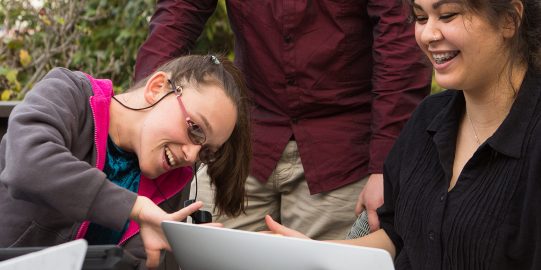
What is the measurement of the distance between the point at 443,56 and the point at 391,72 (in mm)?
611

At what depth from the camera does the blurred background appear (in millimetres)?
4848

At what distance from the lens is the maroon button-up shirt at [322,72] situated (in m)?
2.75

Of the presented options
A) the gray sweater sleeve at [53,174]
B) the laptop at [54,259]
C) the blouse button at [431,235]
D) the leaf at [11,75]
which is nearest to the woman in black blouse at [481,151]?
the blouse button at [431,235]

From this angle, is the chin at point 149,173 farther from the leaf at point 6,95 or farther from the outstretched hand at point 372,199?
the leaf at point 6,95

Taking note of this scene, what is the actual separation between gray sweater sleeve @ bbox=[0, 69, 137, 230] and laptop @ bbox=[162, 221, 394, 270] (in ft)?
0.53

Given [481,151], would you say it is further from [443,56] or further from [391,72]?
[391,72]

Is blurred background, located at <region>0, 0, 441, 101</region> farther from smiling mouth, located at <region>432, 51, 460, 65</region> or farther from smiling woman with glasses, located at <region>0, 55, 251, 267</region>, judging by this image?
smiling mouth, located at <region>432, 51, 460, 65</region>

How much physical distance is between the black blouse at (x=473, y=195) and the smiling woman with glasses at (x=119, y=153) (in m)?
0.47

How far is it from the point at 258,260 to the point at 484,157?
647 mm

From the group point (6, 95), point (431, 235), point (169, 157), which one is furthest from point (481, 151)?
point (6, 95)

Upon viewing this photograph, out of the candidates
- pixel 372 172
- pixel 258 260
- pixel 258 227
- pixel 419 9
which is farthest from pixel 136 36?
pixel 258 260

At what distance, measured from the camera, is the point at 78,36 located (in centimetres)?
506

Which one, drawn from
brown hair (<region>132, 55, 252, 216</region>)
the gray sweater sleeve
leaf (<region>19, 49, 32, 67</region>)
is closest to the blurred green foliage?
leaf (<region>19, 49, 32, 67</region>)

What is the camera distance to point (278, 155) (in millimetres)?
2895
